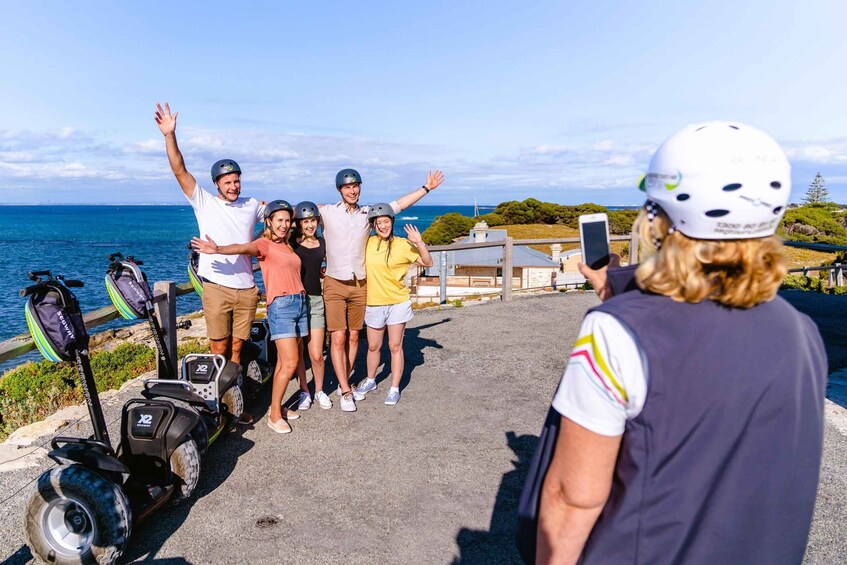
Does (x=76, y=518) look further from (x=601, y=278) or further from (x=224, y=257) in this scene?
(x=601, y=278)

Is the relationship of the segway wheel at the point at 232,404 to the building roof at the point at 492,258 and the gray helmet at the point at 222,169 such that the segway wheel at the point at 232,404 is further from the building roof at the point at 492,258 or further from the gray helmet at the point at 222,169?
the building roof at the point at 492,258

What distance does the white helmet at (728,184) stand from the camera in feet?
4.24

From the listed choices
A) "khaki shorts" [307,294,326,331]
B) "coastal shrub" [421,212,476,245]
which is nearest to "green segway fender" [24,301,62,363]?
"khaki shorts" [307,294,326,331]

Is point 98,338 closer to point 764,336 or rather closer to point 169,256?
point 764,336

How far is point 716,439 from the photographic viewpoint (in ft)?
4.22

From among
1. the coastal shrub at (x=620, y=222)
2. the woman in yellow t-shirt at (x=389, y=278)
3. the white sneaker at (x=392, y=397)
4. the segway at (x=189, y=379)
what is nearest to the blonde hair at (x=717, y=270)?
the segway at (x=189, y=379)

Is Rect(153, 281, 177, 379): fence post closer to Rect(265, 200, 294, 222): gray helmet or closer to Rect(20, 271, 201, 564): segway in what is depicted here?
Rect(265, 200, 294, 222): gray helmet

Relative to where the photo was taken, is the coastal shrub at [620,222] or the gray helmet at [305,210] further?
the coastal shrub at [620,222]

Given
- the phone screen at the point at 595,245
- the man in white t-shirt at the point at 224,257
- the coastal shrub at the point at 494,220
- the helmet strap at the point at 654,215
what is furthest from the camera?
the coastal shrub at the point at 494,220

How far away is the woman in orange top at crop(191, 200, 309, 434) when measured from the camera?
4887mm

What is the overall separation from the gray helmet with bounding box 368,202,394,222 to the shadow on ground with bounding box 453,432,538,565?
246cm

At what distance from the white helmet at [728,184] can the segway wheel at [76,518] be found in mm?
3040

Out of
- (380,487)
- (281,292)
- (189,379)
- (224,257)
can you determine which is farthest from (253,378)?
(380,487)

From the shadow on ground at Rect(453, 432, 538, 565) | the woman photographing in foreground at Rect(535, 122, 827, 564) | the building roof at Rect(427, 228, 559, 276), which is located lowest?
the building roof at Rect(427, 228, 559, 276)
